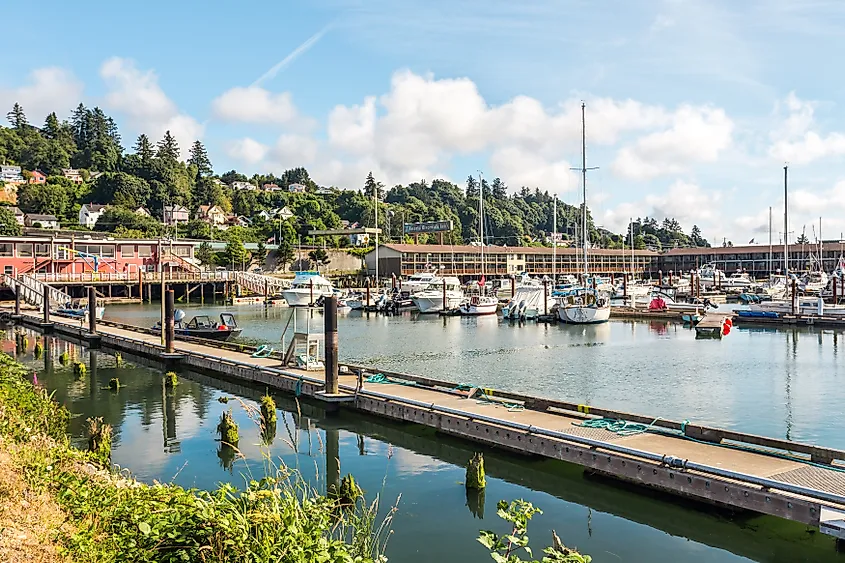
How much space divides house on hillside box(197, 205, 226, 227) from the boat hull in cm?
9307

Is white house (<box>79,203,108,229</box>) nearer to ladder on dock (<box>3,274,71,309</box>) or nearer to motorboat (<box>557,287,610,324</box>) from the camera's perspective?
ladder on dock (<box>3,274,71,309</box>)

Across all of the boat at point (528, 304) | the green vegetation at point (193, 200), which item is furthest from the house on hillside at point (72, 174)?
the boat at point (528, 304)

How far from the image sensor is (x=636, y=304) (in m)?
70.0

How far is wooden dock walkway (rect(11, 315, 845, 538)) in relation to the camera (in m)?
11.2

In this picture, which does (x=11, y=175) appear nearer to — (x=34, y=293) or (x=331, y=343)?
(x=34, y=293)

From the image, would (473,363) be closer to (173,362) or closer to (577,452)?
(173,362)

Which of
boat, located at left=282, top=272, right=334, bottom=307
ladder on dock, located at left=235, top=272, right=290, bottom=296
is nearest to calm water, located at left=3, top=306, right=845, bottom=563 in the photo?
boat, located at left=282, top=272, right=334, bottom=307

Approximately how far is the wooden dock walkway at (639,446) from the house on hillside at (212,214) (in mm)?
119489

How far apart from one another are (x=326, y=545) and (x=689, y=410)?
18872 millimetres

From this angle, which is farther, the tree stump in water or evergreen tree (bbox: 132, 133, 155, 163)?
evergreen tree (bbox: 132, 133, 155, 163)

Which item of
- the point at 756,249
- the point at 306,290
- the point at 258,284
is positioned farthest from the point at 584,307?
the point at 756,249

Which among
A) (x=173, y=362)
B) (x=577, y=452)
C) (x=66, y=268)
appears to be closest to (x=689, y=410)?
(x=577, y=452)

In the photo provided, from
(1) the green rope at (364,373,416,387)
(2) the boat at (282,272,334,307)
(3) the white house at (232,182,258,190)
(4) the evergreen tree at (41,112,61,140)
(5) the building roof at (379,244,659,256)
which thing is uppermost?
(4) the evergreen tree at (41,112,61,140)

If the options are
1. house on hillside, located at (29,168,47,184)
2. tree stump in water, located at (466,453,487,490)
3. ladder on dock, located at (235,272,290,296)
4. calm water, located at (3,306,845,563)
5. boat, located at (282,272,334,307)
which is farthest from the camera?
house on hillside, located at (29,168,47,184)
